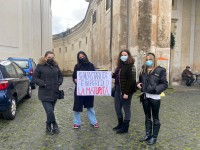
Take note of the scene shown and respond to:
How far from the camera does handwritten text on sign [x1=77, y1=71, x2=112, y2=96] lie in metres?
5.04

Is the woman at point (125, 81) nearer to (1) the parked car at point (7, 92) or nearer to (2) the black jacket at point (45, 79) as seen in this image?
(2) the black jacket at point (45, 79)

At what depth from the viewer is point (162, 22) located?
11.3 m

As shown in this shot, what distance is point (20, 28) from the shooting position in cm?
1912

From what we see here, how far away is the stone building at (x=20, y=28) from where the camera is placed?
55.1 feet

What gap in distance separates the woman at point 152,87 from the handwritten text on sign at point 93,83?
103 centimetres

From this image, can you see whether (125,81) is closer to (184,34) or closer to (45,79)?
Result: (45,79)

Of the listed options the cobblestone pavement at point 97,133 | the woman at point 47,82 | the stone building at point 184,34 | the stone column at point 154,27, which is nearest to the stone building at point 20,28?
the stone column at point 154,27

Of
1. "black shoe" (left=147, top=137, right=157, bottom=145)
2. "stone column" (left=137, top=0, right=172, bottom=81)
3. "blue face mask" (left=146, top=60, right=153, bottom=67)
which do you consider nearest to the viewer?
"blue face mask" (left=146, top=60, right=153, bottom=67)

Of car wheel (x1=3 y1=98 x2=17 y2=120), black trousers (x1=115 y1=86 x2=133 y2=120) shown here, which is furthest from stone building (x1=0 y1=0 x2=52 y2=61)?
black trousers (x1=115 y1=86 x2=133 y2=120)

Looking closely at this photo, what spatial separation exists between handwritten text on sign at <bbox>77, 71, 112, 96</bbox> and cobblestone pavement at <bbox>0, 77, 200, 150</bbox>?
2.88 feet

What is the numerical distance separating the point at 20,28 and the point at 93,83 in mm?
15989

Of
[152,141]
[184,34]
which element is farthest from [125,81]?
[184,34]

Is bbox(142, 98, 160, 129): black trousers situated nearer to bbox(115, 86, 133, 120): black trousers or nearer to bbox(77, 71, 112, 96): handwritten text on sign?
bbox(115, 86, 133, 120): black trousers

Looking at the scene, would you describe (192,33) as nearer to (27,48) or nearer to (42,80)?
(42,80)
